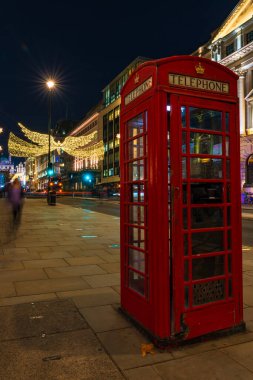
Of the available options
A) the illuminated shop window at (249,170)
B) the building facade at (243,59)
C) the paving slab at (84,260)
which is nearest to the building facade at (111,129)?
the building facade at (243,59)

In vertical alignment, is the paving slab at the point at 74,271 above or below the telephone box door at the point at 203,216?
below

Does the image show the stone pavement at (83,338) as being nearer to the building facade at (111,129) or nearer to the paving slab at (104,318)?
the paving slab at (104,318)

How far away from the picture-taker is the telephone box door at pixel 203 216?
11.3ft

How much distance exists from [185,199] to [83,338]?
5.62ft

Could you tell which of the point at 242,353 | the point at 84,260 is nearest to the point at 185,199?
the point at 242,353

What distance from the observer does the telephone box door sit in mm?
3439

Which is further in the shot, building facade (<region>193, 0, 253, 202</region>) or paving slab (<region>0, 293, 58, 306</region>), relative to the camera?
building facade (<region>193, 0, 253, 202</region>)

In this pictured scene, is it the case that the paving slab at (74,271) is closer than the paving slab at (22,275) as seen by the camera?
No

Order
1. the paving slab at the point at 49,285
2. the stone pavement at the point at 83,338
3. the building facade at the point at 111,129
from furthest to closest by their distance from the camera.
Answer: the building facade at the point at 111,129, the paving slab at the point at 49,285, the stone pavement at the point at 83,338

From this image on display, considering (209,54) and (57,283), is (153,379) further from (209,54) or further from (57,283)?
(209,54)

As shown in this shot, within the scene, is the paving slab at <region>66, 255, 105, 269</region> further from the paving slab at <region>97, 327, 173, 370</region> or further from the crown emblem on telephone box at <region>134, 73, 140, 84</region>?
the crown emblem on telephone box at <region>134, 73, 140, 84</region>

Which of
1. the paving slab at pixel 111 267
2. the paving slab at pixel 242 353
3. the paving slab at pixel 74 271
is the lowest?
the paving slab at pixel 242 353

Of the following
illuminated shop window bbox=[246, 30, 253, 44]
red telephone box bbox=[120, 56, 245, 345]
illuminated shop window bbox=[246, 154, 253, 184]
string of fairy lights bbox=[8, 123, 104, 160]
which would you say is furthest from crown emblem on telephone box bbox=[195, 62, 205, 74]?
illuminated shop window bbox=[246, 30, 253, 44]

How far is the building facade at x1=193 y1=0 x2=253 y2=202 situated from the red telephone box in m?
32.9
